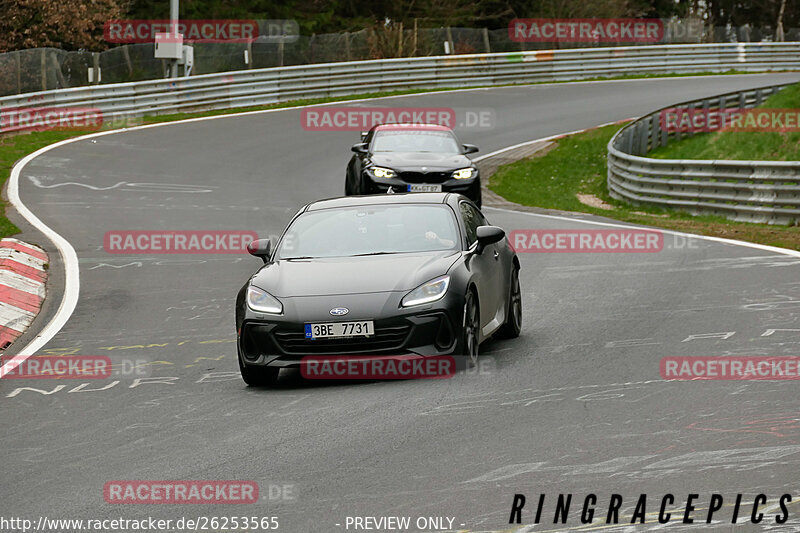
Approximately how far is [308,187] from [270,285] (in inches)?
659

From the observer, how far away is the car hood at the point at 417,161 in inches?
858

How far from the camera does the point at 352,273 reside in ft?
33.6

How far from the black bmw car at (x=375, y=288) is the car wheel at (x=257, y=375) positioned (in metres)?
0.01

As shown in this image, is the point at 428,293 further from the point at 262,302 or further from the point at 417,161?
the point at 417,161

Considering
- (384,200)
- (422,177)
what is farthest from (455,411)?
(422,177)

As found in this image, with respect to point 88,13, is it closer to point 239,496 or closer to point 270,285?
point 270,285

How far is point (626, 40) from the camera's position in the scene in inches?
2202

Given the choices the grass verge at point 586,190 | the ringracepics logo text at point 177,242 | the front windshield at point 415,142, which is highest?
the front windshield at point 415,142

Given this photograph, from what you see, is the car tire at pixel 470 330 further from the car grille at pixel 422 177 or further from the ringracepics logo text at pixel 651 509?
the car grille at pixel 422 177

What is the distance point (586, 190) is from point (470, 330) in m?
20.2

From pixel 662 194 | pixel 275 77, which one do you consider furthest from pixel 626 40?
pixel 662 194

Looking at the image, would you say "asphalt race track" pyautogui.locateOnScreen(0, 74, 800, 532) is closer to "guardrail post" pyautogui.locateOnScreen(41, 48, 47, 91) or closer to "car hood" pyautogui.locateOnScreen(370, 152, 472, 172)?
"car hood" pyautogui.locateOnScreen(370, 152, 472, 172)

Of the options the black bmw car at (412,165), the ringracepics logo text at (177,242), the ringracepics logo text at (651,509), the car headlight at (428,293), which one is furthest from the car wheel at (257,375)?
A: the black bmw car at (412,165)

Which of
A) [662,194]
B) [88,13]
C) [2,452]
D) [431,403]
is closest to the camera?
[2,452]
